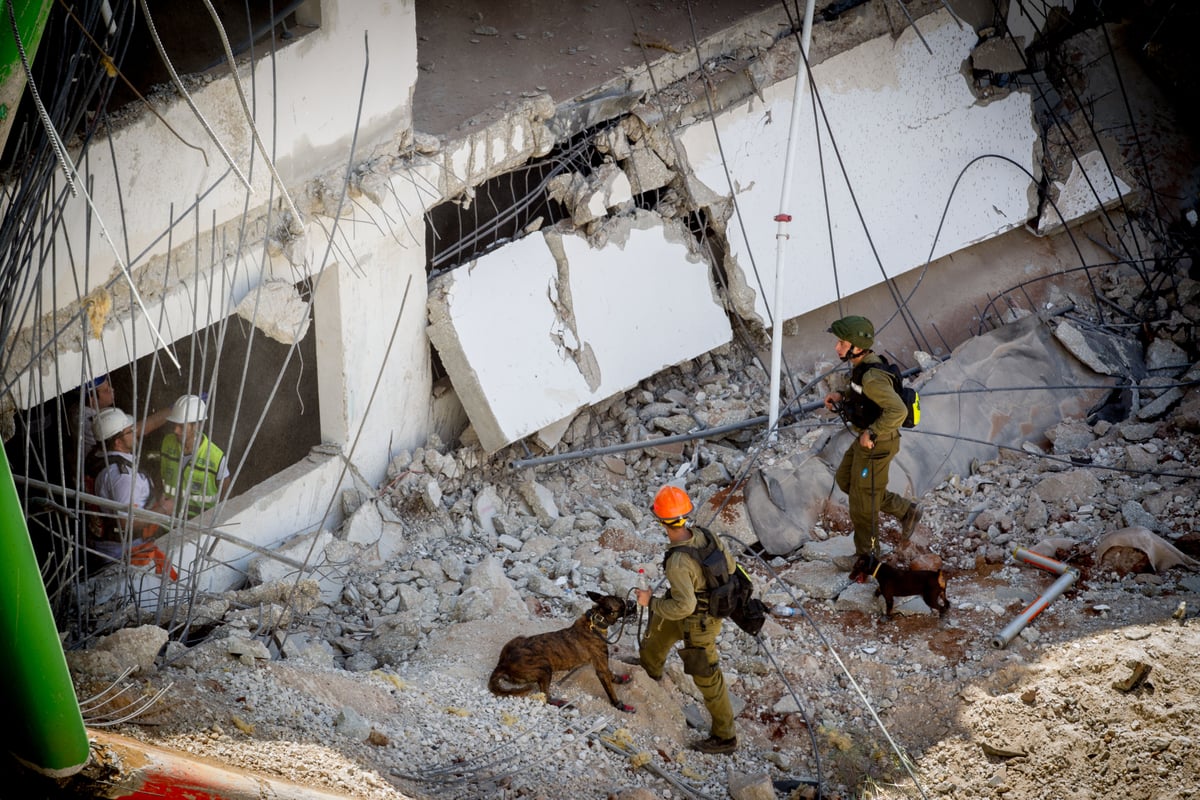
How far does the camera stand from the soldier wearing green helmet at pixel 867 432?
6801 mm

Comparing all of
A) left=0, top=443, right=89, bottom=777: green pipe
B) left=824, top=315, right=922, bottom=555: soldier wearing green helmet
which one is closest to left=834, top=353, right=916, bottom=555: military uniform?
left=824, top=315, right=922, bottom=555: soldier wearing green helmet

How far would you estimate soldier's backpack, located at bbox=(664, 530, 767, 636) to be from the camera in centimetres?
552

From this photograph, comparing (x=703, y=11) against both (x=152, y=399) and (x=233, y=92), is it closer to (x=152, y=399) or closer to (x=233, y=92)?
(x=233, y=92)

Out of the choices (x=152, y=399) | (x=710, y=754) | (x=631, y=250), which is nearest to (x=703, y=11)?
(x=631, y=250)

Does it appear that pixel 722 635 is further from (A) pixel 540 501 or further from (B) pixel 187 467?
(B) pixel 187 467

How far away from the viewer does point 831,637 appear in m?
6.82

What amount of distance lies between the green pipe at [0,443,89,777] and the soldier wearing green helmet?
4576 millimetres

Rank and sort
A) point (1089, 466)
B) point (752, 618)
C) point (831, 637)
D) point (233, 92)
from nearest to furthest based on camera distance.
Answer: point (752, 618), point (233, 92), point (831, 637), point (1089, 466)

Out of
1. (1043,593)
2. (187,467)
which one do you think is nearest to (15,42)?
(187,467)

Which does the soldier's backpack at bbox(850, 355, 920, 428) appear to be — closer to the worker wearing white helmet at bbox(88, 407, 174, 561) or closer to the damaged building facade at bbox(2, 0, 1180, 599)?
the damaged building facade at bbox(2, 0, 1180, 599)

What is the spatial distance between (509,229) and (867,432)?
3174 mm

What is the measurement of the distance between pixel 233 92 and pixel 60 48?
37.3 inches

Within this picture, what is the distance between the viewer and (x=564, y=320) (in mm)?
8250

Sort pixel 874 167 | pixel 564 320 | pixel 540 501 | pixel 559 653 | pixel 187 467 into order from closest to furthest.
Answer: pixel 559 653, pixel 187 467, pixel 540 501, pixel 564 320, pixel 874 167
